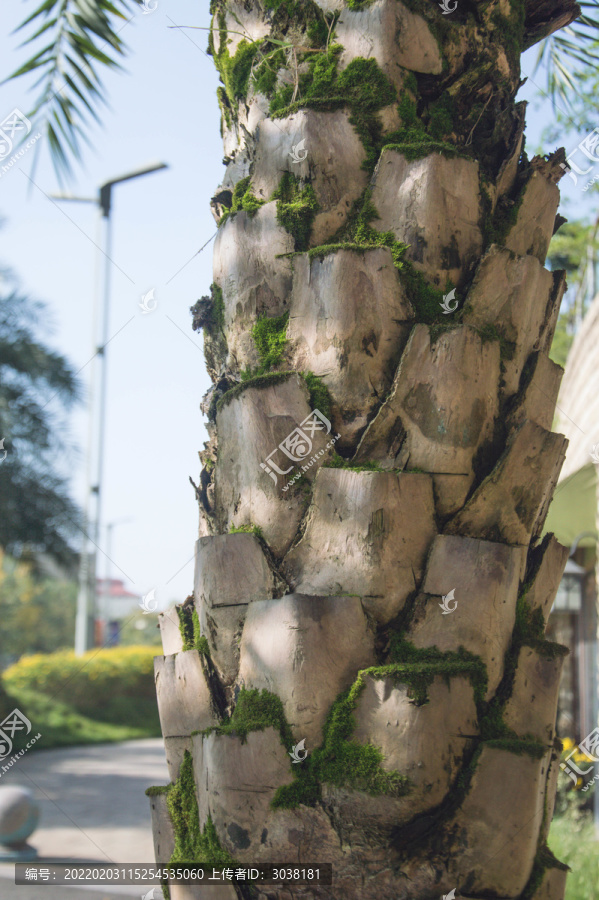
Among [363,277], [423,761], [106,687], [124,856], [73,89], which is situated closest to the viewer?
[423,761]

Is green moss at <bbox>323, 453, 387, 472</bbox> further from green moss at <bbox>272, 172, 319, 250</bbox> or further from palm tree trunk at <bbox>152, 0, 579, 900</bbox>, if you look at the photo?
green moss at <bbox>272, 172, 319, 250</bbox>

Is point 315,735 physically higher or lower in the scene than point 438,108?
lower

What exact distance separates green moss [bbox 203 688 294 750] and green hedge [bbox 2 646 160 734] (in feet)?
63.1

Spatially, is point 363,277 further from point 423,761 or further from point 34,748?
point 34,748

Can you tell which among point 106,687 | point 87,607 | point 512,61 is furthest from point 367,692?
point 106,687

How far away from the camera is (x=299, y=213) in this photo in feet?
5.35

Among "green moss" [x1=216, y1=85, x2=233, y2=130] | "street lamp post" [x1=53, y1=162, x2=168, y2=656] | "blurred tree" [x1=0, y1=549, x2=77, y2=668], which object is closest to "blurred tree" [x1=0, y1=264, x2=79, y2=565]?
"street lamp post" [x1=53, y1=162, x2=168, y2=656]

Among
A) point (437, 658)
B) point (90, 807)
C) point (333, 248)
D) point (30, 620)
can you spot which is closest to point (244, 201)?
point (333, 248)

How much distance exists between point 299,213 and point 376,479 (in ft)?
2.09

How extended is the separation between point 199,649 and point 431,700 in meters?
0.54

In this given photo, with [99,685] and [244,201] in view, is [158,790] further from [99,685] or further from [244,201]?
[99,685]

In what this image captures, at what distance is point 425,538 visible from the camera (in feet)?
4.72

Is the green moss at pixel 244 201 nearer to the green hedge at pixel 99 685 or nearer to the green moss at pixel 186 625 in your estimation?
the green moss at pixel 186 625

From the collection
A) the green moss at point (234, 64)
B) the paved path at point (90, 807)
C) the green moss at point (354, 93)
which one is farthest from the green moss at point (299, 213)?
the paved path at point (90, 807)
